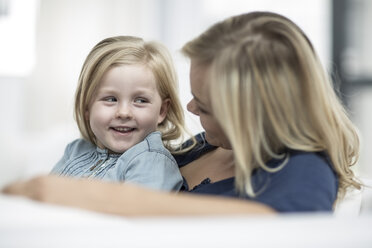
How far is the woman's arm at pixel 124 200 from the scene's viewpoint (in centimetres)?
76

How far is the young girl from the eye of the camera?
127 centimetres

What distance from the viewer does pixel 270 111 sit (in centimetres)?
95

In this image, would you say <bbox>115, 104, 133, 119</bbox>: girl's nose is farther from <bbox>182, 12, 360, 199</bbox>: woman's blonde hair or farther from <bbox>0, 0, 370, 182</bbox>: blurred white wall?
<bbox>0, 0, 370, 182</bbox>: blurred white wall

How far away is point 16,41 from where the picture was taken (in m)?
3.29

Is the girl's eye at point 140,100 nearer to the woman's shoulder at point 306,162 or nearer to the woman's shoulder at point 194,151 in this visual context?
the woman's shoulder at point 194,151

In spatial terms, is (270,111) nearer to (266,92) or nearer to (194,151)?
(266,92)

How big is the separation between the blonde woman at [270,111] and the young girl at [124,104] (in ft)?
0.83

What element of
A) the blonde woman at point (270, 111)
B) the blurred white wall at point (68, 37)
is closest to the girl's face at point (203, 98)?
the blonde woman at point (270, 111)

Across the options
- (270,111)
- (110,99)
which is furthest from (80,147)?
(270,111)

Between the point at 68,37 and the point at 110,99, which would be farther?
the point at 68,37

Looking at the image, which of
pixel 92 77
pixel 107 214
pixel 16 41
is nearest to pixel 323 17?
pixel 16 41

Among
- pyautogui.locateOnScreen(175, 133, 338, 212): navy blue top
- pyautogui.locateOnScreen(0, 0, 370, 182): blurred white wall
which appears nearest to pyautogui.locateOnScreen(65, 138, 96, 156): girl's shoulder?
pyautogui.locateOnScreen(175, 133, 338, 212): navy blue top

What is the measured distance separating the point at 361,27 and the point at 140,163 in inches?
124

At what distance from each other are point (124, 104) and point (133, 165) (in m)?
0.17
